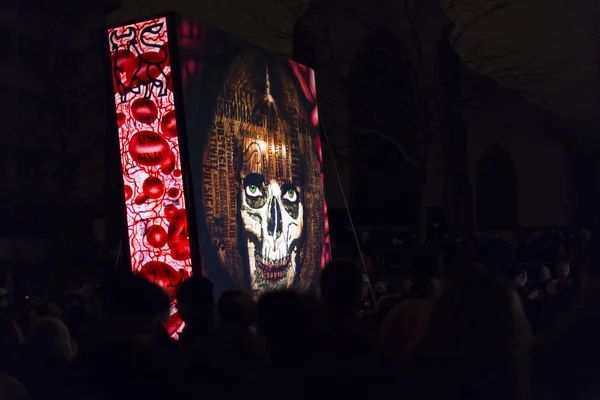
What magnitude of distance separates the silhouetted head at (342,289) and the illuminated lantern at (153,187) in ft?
14.6

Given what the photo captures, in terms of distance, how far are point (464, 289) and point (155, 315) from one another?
64.0 inches

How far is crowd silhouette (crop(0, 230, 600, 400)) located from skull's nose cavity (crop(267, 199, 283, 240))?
18.1 feet

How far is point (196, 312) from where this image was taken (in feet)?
18.1

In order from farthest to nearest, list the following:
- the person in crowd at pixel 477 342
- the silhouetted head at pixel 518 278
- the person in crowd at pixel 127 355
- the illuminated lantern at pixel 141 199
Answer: the silhouetted head at pixel 518 278 < the illuminated lantern at pixel 141 199 < the person in crowd at pixel 127 355 < the person in crowd at pixel 477 342

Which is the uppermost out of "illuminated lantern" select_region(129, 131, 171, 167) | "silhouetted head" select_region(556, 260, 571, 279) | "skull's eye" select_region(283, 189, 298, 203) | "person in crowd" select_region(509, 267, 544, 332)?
"illuminated lantern" select_region(129, 131, 171, 167)

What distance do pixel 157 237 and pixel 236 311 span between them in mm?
3899

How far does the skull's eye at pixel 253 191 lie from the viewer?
994 centimetres

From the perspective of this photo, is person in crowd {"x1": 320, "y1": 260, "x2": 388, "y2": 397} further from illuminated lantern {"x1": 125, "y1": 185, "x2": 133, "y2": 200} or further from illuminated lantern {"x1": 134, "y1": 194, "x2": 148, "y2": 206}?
Answer: illuminated lantern {"x1": 125, "y1": 185, "x2": 133, "y2": 200}

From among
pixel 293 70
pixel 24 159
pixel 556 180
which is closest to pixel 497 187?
pixel 556 180

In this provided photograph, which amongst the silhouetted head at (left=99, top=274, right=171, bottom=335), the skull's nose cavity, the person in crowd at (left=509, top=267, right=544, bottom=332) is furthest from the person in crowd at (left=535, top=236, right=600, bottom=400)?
the skull's nose cavity

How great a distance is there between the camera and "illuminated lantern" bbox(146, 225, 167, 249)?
8531mm

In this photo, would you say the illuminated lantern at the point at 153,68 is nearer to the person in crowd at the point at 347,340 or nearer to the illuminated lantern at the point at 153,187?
the illuminated lantern at the point at 153,187

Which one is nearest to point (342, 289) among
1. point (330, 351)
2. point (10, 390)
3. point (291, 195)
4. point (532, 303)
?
point (330, 351)

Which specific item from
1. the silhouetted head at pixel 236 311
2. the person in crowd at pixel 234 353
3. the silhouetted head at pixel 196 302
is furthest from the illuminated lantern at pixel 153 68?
the person in crowd at pixel 234 353
